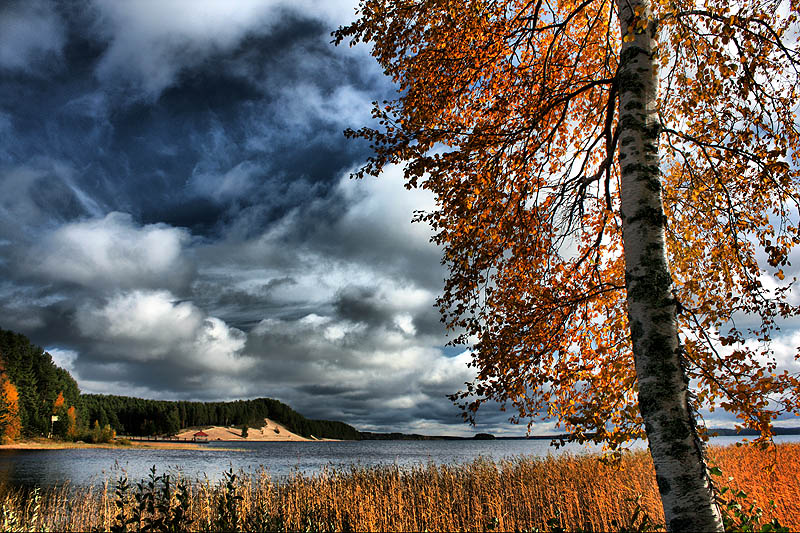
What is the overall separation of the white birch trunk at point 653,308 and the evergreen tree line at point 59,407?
7914cm

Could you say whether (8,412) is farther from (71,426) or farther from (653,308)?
(653,308)

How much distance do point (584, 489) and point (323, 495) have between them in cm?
633

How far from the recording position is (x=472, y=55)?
6.15m

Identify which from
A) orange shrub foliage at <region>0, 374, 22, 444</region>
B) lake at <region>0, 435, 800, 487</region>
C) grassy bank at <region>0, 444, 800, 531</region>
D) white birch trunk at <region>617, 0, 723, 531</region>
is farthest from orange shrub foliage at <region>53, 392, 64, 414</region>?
white birch trunk at <region>617, 0, 723, 531</region>

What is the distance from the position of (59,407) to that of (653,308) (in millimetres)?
105076

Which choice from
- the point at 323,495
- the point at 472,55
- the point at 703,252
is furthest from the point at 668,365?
the point at 323,495

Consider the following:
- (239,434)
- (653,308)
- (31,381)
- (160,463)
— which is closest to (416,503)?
(653,308)

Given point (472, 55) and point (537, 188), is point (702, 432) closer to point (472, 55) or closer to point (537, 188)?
point (537, 188)

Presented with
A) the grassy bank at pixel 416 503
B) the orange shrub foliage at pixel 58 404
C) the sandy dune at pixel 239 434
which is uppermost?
the grassy bank at pixel 416 503

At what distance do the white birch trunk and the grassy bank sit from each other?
1903mm

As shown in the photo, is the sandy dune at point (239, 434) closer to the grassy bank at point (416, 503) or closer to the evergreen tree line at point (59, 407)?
the evergreen tree line at point (59, 407)

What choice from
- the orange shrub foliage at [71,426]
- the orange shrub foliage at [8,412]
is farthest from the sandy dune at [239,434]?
the orange shrub foliage at [8,412]

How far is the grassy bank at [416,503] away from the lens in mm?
7441

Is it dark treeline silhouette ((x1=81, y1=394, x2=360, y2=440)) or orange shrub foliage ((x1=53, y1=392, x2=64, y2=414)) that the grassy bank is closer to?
orange shrub foliage ((x1=53, y1=392, x2=64, y2=414))
